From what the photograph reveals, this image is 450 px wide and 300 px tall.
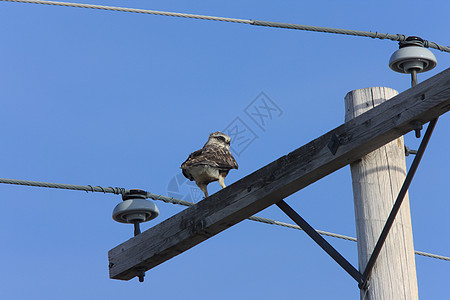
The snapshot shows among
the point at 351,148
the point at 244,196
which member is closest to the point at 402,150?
the point at 351,148

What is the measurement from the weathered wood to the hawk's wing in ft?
3.47

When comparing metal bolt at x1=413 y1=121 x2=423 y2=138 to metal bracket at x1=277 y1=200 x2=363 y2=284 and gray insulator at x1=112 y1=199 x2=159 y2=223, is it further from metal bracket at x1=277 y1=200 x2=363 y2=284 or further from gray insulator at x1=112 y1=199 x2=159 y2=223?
gray insulator at x1=112 y1=199 x2=159 y2=223

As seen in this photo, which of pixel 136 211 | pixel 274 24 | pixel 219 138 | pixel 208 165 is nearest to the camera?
pixel 136 211

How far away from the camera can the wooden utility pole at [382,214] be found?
370cm

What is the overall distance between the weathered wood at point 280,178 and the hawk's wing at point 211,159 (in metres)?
1.06

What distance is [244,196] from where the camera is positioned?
4.21m

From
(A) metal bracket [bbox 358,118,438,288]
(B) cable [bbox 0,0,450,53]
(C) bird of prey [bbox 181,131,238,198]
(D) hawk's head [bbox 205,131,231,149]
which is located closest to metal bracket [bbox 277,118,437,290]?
(A) metal bracket [bbox 358,118,438,288]

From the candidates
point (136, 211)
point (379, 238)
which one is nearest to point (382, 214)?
point (379, 238)

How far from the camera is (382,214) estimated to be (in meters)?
3.82

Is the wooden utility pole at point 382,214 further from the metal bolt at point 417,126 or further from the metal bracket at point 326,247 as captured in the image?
the metal bolt at point 417,126

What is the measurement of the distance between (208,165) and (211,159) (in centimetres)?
10

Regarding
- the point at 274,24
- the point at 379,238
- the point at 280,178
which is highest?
the point at 274,24

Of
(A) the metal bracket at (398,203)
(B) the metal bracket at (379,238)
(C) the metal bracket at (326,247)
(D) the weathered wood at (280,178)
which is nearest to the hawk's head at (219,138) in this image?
(D) the weathered wood at (280,178)

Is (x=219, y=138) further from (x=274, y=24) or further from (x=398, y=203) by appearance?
(x=398, y=203)
